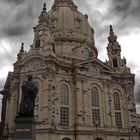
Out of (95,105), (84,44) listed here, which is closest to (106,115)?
(95,105)

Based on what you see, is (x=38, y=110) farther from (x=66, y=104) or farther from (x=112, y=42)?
(x=112, y=42)

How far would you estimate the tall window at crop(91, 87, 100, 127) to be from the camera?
40037 mm

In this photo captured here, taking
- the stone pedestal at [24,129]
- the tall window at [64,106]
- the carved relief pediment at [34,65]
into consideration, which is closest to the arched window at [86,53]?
the tall window at [64,106]

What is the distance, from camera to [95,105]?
1626 inches

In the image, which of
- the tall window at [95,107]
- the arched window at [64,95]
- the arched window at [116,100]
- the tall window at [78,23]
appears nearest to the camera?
the arched window at [64,95]

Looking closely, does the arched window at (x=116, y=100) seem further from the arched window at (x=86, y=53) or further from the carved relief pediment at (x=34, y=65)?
Result: the carved relief pediment at (x=34, y=65)

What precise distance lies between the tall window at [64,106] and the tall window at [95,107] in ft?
14.0

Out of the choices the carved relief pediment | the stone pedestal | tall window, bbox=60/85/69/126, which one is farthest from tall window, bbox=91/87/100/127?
the stone pedestal

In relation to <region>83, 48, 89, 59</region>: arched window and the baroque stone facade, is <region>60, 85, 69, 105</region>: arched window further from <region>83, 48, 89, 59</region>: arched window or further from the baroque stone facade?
<region>83, 48, 89, 59</region>: arched window

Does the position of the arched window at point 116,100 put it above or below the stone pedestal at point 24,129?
above

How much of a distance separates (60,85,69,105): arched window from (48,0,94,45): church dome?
1192cm

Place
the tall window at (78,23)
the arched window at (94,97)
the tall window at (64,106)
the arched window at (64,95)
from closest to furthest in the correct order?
the tall window at (64,106)
the arched window at (64,95)
the arched window at (94,97)
the tall window at (78,23)

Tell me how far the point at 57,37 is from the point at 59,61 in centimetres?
916

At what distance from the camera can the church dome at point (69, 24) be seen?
4938cm
